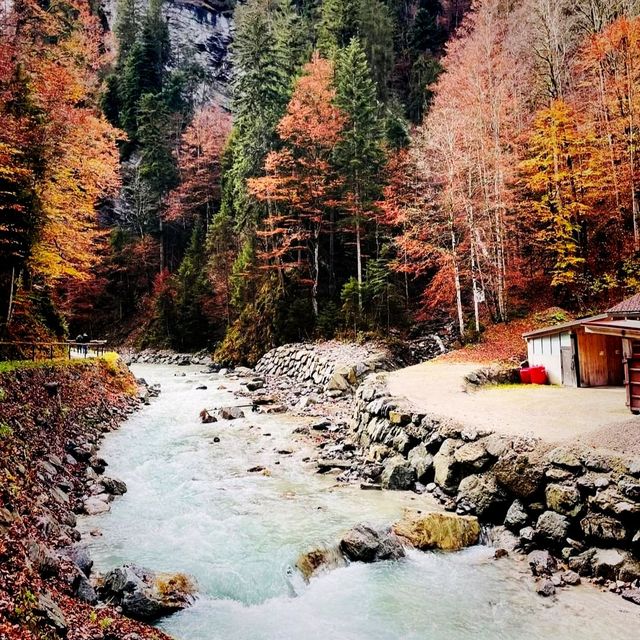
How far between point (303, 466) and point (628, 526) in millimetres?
7592

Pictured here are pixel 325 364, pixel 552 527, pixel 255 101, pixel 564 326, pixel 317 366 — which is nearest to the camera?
pixel 552 527

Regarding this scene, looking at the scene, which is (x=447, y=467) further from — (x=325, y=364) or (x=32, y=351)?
(x=32, y=351)

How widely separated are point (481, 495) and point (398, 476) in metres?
2.25

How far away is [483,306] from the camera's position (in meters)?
28.1

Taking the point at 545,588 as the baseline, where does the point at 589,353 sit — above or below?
above

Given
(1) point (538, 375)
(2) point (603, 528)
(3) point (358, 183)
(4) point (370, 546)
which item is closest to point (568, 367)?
(1) point (538, 375)

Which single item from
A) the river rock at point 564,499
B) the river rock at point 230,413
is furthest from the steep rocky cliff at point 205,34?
the river rock at point 564,499

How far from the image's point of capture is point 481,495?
923 centimetres

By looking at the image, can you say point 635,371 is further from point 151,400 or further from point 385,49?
point 385,49

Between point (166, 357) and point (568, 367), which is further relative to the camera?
point (166, 357)

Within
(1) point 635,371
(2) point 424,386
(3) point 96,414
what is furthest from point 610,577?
(3) point 96,414

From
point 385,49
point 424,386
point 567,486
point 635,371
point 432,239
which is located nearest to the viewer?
point 567,486

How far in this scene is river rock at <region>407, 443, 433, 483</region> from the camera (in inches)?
432

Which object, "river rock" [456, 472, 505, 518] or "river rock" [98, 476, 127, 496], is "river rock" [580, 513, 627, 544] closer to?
"river rock" [456, 472, 505, 518]
